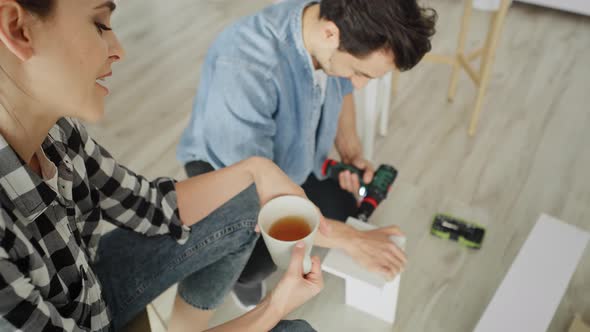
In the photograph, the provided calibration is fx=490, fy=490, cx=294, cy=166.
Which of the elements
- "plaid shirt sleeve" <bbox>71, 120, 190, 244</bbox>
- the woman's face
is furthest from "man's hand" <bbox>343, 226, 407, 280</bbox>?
the woman's face

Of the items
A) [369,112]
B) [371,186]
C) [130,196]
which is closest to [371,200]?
[371,186]

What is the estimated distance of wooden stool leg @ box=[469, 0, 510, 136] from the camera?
164 cm

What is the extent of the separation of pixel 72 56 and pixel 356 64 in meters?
0.63

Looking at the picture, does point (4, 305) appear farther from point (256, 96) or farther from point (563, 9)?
point (563, 9)

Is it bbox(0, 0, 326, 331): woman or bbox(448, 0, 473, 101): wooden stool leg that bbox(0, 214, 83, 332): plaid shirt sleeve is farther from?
bbox(448, 0, 473, 101): wooden stool leg

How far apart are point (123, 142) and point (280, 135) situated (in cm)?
100

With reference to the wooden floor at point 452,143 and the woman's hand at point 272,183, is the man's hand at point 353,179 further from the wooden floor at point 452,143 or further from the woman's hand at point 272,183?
the woman's hand at point 272,183

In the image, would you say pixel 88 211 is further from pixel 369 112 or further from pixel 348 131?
pixel 369 112

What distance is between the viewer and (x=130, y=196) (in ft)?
3.02

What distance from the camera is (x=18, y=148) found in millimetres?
664

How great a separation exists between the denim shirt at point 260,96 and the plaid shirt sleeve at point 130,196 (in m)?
0.18

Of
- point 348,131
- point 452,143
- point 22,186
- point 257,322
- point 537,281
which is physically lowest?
point 452,143

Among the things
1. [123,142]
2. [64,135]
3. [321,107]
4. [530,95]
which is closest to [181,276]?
[64,135]

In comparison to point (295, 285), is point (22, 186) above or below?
above
